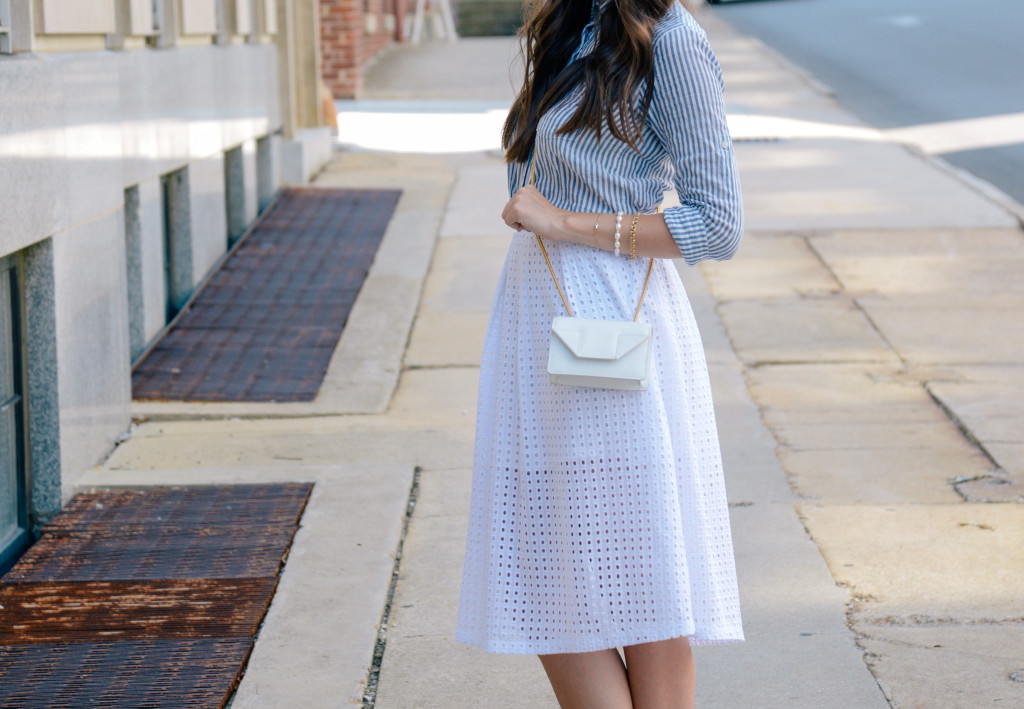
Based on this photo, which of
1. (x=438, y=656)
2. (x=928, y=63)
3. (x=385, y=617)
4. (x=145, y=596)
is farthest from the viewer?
(x=928, y=63)

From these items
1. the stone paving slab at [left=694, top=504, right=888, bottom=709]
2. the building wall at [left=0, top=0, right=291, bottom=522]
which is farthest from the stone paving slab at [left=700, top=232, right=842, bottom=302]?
the stone paving slab at [left=694, top=504, right=888, bottom=709]

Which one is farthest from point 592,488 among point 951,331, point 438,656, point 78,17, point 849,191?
point 849,191

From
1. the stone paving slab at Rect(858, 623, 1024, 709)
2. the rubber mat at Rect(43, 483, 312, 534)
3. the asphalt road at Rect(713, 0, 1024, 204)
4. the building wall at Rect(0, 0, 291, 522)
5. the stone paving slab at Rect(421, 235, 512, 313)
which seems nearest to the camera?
the stone paving slab at Rect(858, 623, 1024, 709)

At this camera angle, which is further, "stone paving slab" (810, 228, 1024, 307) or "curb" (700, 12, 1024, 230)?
"curb" (700, 12, 1024, 230)

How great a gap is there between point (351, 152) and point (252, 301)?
220 inches

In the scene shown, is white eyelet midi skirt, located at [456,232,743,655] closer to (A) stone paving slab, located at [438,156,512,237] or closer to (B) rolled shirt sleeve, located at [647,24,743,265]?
(B) rolled shirt sleeve, located at [647,24,743,265]

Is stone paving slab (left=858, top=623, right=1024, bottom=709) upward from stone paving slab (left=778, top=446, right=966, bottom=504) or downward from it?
downward

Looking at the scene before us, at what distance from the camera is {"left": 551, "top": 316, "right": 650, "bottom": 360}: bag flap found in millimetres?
1976

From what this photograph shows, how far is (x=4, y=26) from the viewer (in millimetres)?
Result: 4109

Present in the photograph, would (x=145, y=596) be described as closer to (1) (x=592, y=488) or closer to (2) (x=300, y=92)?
(1) (x=592, y=488)

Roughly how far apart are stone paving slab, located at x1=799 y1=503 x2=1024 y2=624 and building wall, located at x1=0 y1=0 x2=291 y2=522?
2.69 metres

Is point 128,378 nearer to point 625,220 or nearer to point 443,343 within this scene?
point 443,343

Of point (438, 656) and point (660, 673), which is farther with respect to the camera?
point (438, 656)

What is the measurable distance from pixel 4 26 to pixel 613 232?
294cm
